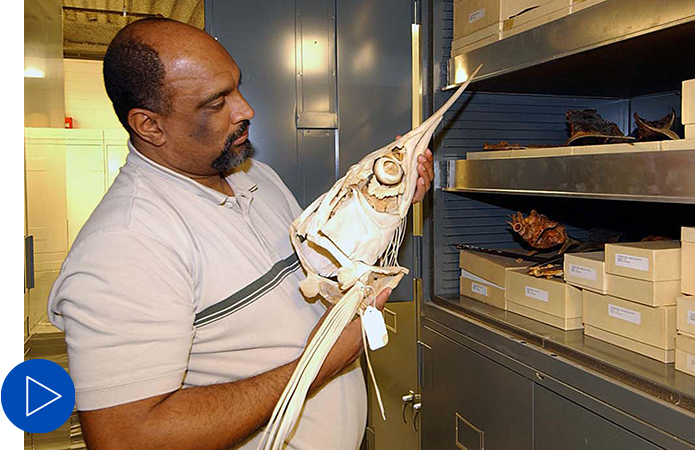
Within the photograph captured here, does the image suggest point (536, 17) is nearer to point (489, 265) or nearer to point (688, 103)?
point (688, 103)

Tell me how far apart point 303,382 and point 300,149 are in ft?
2.92

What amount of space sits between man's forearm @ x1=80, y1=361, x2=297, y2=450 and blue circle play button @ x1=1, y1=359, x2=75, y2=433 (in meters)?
0.50

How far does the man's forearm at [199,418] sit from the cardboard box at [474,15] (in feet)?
3.39

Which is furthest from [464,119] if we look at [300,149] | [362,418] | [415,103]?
[362,418]

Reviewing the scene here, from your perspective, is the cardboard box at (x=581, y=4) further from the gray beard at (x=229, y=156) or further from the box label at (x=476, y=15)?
the gray beard at (x=229, y=156)

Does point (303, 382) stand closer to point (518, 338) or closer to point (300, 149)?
point (518, 338)

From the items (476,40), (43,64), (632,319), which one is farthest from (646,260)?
(43,64)

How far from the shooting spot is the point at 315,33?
1769mm

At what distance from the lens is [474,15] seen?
1634 millimetres

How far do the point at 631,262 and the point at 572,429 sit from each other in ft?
1.25

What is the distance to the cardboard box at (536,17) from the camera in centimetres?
128

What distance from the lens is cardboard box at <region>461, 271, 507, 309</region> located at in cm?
173

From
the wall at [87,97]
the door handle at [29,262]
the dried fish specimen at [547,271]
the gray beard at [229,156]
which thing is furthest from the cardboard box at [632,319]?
the wall at [87,97]

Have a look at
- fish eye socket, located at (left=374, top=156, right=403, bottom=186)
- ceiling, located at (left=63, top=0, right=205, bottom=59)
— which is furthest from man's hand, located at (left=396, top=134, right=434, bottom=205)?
ceiling, located at (left=63, top=0, right=205, bottom=59)
